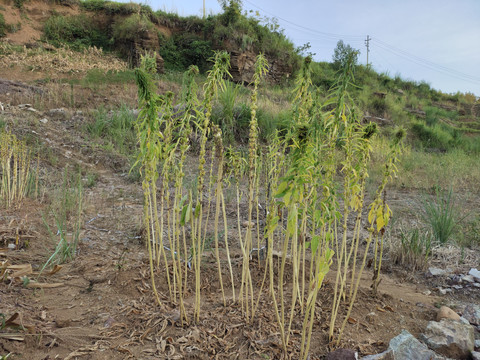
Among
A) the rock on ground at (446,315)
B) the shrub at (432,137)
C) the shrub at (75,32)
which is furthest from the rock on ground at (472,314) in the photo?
the shrub at (75,32)

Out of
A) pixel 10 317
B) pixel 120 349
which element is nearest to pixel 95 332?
pixel 120 349

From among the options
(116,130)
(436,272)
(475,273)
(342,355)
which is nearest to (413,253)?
(436,272)

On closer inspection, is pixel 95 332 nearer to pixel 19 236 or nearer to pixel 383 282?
pixel 19 236

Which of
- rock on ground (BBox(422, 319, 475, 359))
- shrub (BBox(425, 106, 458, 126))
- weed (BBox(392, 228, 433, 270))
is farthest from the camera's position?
shrub (BBox(425, 106, 458, 126))

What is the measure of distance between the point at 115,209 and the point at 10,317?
2.38m

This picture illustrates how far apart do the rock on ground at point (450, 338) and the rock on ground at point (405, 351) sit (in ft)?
0.39

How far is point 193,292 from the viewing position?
229 centimetres

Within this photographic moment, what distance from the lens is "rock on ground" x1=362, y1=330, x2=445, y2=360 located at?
172 cm

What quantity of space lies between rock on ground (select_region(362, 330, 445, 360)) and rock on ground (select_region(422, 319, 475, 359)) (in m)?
0.12

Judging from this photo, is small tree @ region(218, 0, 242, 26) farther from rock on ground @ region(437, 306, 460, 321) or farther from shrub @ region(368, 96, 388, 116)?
rock on ground @ region(437, 306, 460, 321)

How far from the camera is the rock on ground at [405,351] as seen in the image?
5.66ft

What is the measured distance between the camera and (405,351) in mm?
1799

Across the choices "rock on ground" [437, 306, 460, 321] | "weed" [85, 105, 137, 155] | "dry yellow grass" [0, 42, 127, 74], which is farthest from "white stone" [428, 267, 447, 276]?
"dry yellow grass" [0, 42, 127, 74]

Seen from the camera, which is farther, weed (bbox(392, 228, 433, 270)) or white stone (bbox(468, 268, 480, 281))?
weed (bbox(392, 228, 433, 270))
